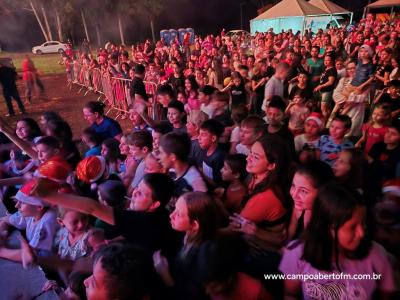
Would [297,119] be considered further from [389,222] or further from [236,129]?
[389,222]

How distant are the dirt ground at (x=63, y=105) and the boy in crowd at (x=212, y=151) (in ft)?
19.9

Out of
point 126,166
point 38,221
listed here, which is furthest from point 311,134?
point 38,221

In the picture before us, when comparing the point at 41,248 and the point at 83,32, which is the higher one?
the point at 83,32

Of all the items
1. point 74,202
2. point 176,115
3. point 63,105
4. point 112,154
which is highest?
point 74,202

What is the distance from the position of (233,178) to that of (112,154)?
1623 millimetres

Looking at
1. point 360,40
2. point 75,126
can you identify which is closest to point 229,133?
point 75,126

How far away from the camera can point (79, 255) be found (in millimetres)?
2516

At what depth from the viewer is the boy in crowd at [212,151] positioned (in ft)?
11.8

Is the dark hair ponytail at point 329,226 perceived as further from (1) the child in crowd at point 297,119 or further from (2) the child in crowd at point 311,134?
(1) the child in crowd at point 297,119

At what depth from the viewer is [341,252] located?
6.03ft

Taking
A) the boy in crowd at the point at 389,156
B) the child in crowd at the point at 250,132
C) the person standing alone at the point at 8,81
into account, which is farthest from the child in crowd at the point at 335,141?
the person standing alone at the point at 8,81

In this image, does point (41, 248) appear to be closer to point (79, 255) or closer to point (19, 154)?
point (79, 255)

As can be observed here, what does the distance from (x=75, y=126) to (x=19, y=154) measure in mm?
5818

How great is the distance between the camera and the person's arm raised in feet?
6.27
